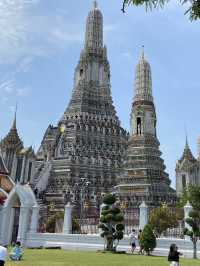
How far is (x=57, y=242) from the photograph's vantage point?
2742cm

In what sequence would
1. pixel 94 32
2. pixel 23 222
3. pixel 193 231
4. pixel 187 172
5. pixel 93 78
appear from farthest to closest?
pixel 94 32 < pixel 93 78 < pixel 187 172 < pixel 23 222 < pixel 193 231

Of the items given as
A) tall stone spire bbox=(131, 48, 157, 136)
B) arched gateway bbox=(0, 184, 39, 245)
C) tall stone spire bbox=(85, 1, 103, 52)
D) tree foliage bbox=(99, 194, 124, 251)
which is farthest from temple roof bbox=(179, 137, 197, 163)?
tree foliage bbox=(99, 194, 124, 251)

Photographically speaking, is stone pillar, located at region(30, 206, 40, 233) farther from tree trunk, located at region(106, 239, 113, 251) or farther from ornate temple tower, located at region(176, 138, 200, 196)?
ornate temple tower, located at region(176, 138, 200, 196)

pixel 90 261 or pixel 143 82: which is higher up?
pixel 143 82

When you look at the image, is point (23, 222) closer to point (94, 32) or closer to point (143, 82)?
point (143, 82)

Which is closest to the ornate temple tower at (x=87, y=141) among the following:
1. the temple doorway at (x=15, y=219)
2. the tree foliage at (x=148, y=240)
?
the temple doorway at (x=15, y=219)

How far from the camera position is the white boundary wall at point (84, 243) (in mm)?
23078

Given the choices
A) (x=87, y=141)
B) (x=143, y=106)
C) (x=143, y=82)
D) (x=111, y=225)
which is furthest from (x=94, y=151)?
(x=111, y=225)

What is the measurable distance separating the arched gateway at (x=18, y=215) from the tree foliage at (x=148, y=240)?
984 cm

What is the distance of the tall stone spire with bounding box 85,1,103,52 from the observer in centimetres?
8462

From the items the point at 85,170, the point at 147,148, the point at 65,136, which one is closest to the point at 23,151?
the point at 65,136

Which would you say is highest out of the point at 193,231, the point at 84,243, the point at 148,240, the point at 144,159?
the point at 144,159

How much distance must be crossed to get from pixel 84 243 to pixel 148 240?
6.43 m

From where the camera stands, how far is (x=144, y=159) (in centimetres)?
5994
